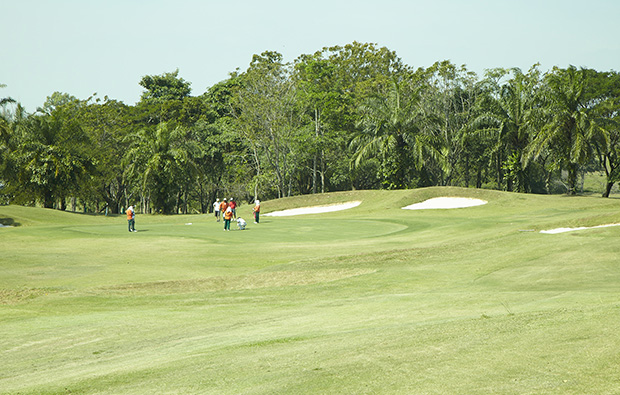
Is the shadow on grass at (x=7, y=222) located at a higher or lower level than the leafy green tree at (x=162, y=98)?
lower

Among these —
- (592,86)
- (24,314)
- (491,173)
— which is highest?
(592,86)

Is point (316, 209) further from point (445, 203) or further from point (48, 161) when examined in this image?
point (48, 161)

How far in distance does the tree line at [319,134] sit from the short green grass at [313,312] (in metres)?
29.3

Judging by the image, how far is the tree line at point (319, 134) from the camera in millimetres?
Result: 60281

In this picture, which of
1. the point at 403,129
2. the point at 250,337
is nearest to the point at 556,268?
the point at 250,337

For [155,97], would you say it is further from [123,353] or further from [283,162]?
[123,353]

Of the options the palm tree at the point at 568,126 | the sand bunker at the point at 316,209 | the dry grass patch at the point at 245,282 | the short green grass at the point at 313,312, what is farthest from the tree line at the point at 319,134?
the dry grass patch at the point at 245,282

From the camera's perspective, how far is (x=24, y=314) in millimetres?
15648

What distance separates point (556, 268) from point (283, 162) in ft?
196

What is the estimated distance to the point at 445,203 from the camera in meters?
53.6

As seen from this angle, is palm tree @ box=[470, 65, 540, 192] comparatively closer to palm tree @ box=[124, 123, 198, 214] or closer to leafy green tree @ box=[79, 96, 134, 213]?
palm tree @ box=[124, 123, 198, 214]

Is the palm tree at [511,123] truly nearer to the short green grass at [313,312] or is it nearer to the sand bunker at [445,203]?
the sand bunker at [445,203]

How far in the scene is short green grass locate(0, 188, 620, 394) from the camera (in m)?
7.23

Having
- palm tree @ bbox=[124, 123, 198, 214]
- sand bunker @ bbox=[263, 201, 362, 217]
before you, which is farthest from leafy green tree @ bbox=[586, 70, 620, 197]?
palm tree @ bbox=[124, 123, 198, 214]
